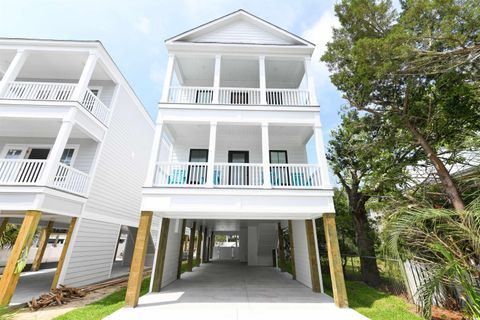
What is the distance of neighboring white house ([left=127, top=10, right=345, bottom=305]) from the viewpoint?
6.74 m

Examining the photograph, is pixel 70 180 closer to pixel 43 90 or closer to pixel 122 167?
pixel 122 167

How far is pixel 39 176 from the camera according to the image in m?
7.27

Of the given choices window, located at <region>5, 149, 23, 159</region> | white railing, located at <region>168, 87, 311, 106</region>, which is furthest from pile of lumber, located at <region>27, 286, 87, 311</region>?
white railing, located at <region>168, 87, 311, 106</region>

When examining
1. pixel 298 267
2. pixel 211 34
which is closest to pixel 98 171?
pixel 211 34

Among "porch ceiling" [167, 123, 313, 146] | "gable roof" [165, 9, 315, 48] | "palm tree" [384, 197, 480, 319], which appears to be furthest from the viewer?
"gable roof" [165, 9, 315, 48]

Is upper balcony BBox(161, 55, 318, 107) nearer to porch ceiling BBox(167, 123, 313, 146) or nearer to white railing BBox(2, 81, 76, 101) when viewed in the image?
porch ceiling BBox(167, 123, 313, 146)

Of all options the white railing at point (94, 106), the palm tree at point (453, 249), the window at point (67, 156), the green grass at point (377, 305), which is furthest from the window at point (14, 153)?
the palm tree at point (453, 249)

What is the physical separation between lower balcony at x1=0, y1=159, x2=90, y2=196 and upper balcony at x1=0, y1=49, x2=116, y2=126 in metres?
2.43

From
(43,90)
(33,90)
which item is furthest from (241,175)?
(33,90)

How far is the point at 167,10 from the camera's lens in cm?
923

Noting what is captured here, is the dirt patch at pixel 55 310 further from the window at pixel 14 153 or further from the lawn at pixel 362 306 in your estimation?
the window at pixel 14 153

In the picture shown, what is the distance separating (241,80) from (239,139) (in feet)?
10.6

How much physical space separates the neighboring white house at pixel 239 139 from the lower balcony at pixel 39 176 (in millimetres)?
3789

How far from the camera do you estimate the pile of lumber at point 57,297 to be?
6230 millimetres
